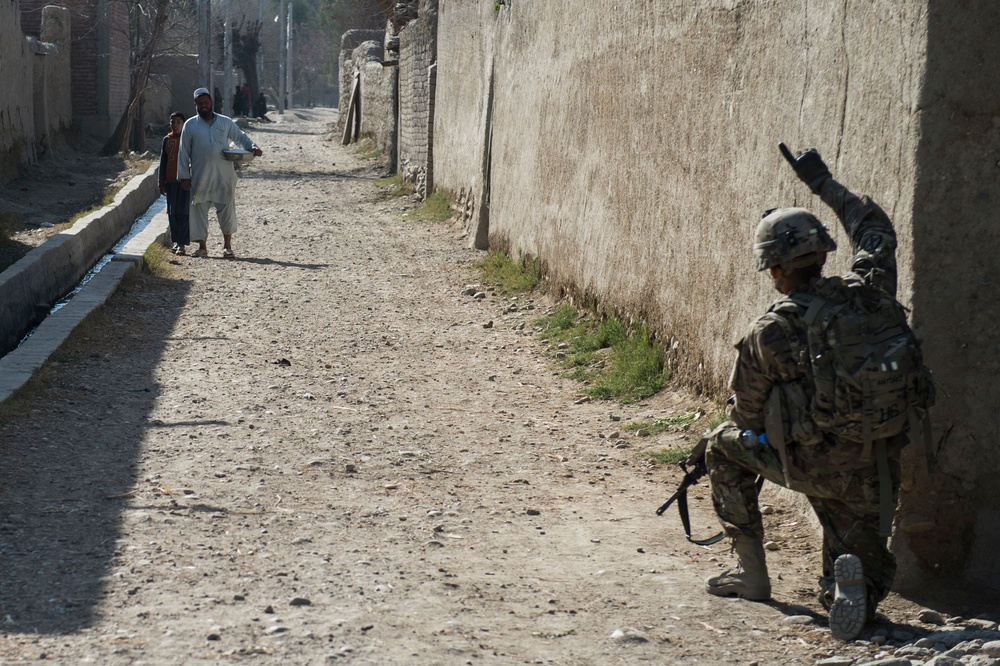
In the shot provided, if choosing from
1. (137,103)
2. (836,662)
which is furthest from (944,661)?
(137,103)

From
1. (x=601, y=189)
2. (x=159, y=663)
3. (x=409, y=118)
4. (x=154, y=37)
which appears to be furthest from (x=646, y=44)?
(x=154, y=37)

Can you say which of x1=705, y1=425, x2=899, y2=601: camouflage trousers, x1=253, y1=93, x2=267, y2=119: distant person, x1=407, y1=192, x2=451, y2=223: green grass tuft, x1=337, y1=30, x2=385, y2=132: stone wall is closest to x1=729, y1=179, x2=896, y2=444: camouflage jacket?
x1=705, y1=425, x2=899, y2=601: camouflage trousers

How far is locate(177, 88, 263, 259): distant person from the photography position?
10.9m

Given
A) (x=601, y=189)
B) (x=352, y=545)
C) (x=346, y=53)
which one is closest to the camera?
(x=352, y=545)

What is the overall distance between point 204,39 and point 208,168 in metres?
18.8

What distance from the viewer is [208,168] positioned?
35.9 feet

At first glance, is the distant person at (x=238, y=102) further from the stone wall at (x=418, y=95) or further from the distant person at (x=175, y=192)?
the distant person at (x=175, y=192)

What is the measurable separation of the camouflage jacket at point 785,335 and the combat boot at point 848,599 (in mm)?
451

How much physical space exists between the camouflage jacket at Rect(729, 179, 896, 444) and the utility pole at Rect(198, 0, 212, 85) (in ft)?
83.6

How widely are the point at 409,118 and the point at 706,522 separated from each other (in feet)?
42.7

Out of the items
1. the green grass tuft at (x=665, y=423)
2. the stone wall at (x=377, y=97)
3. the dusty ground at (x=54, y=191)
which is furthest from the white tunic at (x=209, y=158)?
the stone wall at (x=377, y=97)

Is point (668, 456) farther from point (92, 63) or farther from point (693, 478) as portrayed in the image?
point (92, 63)

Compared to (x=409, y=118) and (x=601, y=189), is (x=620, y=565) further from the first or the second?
(x=409, y=118)

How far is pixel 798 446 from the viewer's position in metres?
3.30
